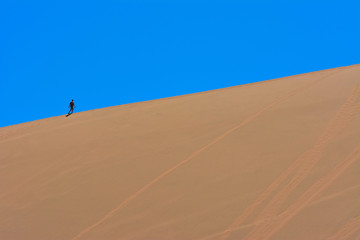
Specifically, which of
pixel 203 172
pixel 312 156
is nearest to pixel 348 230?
pixel 312 156

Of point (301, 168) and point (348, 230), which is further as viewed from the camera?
point (301, 168)

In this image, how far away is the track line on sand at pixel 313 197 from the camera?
5957mm

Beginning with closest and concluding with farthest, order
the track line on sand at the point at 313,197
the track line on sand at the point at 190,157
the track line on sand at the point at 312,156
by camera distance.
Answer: the track line on sand at the point at 313,197
the track line on sand at the point at 312,156
the track line on sand at the point at 190,157

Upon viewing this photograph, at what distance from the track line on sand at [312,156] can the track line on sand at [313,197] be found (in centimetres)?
11

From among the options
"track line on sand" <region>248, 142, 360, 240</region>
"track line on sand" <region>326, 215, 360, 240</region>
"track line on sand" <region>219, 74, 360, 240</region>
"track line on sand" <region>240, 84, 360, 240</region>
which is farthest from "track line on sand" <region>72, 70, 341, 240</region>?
"track line on sand" <region>326, 215, 360, 240</region>

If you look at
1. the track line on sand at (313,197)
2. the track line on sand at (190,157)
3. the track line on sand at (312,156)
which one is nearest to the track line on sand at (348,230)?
the track line on sand at (313,197)

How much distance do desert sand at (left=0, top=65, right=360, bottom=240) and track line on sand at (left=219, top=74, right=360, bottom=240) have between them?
0.07 feet

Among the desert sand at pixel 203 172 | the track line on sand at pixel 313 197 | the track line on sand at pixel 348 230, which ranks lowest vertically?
the track line on sand at pixel 348 230

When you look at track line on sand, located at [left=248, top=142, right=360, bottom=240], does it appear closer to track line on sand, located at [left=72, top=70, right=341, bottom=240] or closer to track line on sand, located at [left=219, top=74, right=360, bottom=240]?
track line on sand, located at [left=219, top=74, right=360, bottom=240]

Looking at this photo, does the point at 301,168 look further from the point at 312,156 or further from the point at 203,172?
the point at 203,172

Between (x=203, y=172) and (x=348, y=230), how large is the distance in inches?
130

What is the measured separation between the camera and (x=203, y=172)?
336 inches

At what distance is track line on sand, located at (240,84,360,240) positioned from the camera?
6645 millimetres

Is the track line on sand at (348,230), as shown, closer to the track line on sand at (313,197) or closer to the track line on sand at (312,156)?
the track line on sand at (313,197)
